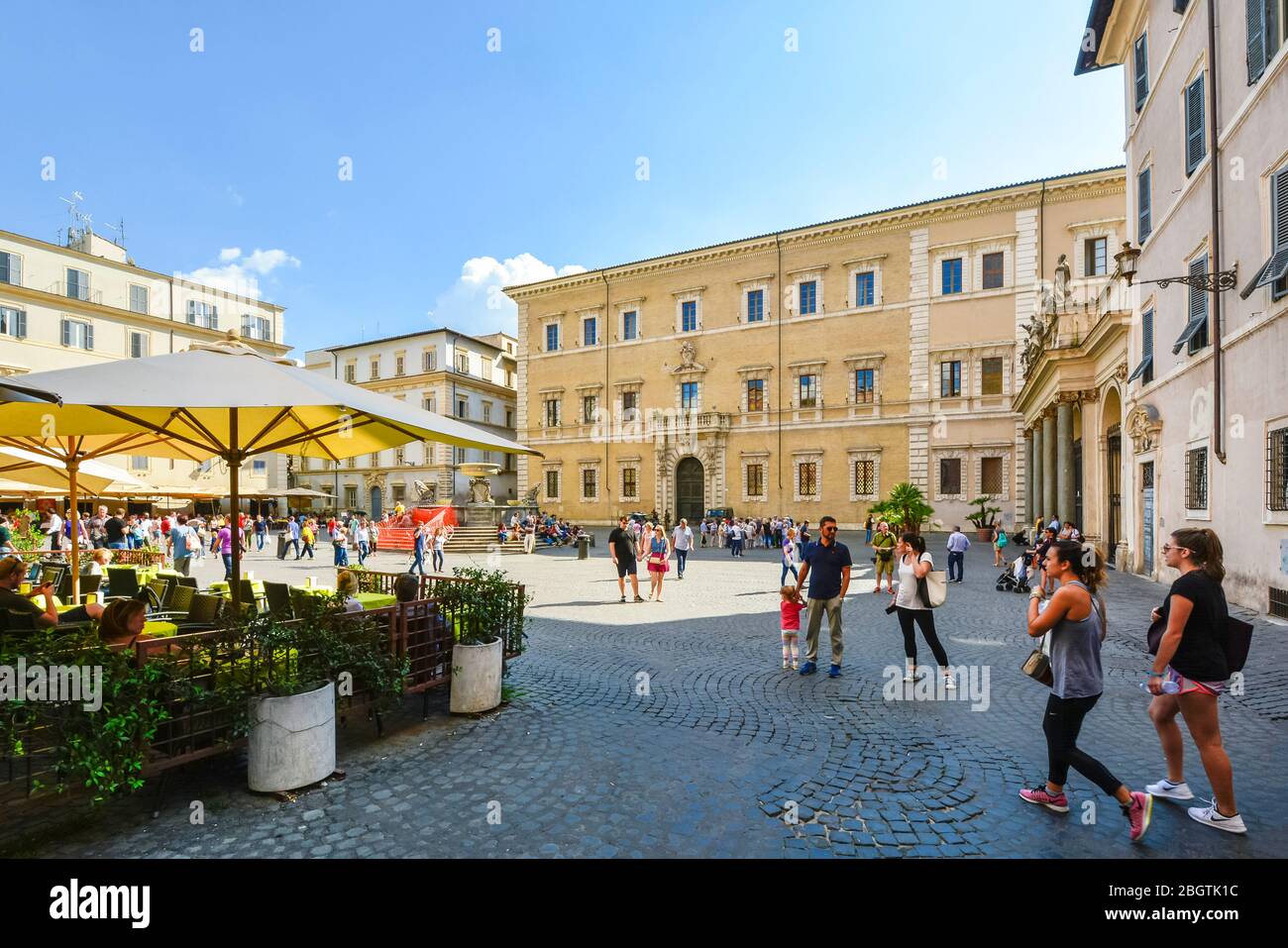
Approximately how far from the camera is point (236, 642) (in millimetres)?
4461

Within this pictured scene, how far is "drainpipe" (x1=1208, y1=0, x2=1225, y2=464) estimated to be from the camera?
11453mm

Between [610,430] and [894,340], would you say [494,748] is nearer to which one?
[894,340]

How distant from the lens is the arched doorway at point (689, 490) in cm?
4100

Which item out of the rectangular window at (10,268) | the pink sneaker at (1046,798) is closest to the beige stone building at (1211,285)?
the pink sneaker at (1046,798)

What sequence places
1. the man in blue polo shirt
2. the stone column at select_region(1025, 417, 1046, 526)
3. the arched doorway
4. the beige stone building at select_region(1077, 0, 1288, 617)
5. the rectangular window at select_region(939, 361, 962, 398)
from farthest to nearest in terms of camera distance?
the arched doorway < the rectangular window at select_region(939, 361, 962, 398) < the stone column at select_region(1025, 417, 1046, 526) < the beige stone building at select_region(1077, 0, 1288, 617) < the man in blue polo shirt

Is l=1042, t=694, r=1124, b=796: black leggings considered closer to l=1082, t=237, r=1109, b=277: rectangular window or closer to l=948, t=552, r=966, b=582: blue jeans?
l=948, t=552, r=966, b=582: blue jeans

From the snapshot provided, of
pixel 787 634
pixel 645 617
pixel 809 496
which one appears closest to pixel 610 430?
pixel 809 496

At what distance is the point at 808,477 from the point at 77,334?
148ft

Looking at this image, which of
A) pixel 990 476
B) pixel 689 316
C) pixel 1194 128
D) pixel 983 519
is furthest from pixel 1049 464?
pixel 689 316

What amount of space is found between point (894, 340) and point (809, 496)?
966 cm

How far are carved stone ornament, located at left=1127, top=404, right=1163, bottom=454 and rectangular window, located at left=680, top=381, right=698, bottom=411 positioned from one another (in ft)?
87.1

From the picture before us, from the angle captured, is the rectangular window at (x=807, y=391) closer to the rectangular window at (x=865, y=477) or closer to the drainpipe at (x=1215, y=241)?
the rectangular window at (x=865, y=477)

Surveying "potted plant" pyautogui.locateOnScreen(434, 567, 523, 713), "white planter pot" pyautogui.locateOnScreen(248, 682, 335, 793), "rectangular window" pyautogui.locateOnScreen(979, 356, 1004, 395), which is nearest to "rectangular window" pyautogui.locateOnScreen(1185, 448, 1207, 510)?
"potted plant" pyautogui.locateOnScreen(434, 567, 523, 713)
